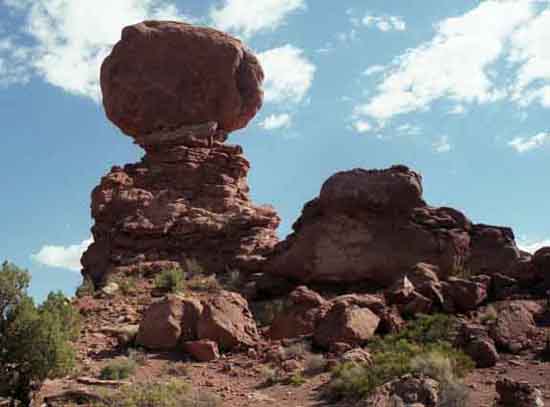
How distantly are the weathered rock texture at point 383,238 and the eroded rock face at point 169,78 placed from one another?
25.5 ft

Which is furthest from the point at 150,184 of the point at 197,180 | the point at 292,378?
the point at 292,378

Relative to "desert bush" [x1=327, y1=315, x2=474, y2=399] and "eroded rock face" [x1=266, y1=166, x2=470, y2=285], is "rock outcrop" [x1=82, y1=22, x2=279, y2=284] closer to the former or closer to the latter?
"eroded rock face" [x1=266, y1=166, x2=470, y2=285]

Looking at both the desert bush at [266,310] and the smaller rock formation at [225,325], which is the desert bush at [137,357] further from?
the desert bush at [266,310]

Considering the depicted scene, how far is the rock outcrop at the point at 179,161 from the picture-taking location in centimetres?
2392

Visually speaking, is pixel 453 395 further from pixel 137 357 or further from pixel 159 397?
pixel 137 357

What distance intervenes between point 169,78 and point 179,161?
145 inches

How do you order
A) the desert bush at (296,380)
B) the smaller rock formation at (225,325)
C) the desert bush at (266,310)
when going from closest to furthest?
the desert bush at (296,380) → the smaller rock formation at (225,325) → the desert bush at (266,310)

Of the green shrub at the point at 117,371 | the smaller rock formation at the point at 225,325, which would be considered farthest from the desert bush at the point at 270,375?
the green shrub at the point at 117,371

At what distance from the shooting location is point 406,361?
13.4 m

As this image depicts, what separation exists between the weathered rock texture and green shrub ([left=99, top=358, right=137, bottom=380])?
7.89m

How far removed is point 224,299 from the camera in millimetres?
17547

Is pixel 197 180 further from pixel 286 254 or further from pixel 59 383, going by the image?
pixel 59 383

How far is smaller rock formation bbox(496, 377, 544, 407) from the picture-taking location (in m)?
10.9

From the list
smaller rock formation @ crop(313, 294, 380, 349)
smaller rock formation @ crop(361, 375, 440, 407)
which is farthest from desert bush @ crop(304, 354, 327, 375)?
smaller rock formation @ crop(361, 375, 440, 407)
